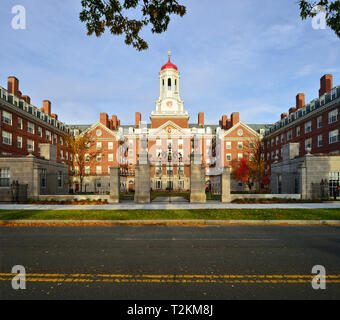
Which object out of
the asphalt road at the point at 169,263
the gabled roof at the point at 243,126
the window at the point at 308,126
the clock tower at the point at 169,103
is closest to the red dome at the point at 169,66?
the clock tower at the point at 169,103

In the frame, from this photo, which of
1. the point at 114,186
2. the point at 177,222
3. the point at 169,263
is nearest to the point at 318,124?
the point at 114,186

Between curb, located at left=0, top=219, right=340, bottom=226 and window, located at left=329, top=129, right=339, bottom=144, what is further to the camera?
window, located at left=329, top=129, right=339, bottom=144

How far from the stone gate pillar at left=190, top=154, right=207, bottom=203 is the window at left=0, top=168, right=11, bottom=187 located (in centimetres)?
1716

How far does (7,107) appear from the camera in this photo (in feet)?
105

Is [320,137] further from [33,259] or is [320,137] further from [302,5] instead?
[33,259]

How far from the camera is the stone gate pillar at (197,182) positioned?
2006 cm

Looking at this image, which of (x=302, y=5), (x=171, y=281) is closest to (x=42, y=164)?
(x=171, y=281)

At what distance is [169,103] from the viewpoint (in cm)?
5516

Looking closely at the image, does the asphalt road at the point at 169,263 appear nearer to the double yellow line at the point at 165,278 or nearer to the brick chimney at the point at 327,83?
the double yellow line at the point at 165,278

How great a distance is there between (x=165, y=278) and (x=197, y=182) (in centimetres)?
1577

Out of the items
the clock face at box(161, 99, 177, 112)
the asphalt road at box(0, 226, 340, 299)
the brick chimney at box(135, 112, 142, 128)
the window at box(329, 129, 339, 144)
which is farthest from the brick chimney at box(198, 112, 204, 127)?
the asphalt road at box(0, 226, 340, 299)

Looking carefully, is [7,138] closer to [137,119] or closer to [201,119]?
[137,119]

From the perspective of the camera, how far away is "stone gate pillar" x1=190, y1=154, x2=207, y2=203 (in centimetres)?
2006

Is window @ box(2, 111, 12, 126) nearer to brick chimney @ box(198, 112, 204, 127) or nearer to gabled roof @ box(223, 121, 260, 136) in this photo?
gabled roof @ box(223, 121, 260, 136)
